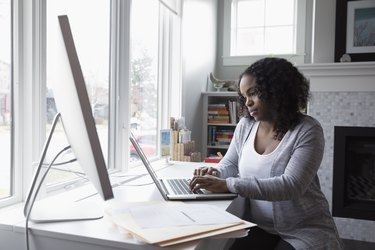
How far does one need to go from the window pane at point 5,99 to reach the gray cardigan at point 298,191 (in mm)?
812

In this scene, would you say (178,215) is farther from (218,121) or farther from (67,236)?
(218,121)

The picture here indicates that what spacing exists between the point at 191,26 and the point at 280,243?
239 cm

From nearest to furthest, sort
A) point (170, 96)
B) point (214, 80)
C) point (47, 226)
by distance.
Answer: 1. point (47, 226)
2. point (170, 96)
3. point (214, 80)

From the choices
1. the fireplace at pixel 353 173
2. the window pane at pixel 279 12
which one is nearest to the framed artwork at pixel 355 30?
the fireplace at pixel 353 173

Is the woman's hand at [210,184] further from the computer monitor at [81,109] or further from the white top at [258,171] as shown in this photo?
the computer monitor at [81,109]

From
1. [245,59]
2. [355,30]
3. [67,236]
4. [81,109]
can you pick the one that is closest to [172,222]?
[67,236]

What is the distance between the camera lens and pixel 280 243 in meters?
1.19

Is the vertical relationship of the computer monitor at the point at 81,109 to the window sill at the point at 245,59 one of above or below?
below

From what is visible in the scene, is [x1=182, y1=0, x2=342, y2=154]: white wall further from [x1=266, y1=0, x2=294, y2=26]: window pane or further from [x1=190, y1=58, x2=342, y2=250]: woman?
[x1=190, y1=58, x2=342, y2=250]: woman

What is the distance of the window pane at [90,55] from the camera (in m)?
1.48

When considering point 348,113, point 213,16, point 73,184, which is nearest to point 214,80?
point 213,16

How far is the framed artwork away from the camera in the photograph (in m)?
2.64

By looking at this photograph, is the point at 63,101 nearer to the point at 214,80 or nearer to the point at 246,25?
the point at 214,80

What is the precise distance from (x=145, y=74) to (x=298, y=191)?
1.66 meters
